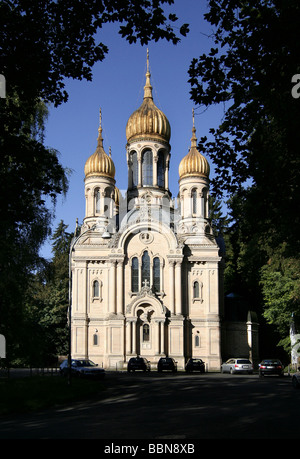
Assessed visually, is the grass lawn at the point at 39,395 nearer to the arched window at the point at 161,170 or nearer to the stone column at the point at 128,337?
the stone column at the point at 128,337

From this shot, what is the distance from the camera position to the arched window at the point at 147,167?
5906cm

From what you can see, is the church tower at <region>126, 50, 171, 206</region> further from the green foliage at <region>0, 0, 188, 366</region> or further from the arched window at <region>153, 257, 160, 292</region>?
the green foliage at <region>0, 0, 188, 366</region>

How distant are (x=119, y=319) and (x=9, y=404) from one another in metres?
31.4

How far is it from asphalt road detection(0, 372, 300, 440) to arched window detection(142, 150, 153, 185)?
38.0 metres

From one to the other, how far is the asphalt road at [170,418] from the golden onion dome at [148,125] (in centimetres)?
4017

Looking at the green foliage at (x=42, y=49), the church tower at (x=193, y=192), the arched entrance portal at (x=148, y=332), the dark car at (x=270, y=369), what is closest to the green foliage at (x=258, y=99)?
the green foliage at (x=42, y=49)

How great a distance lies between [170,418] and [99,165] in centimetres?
4545

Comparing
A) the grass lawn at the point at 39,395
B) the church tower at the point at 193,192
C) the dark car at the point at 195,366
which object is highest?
the church tower at the point at 193,192

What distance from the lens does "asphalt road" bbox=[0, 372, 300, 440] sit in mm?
12289

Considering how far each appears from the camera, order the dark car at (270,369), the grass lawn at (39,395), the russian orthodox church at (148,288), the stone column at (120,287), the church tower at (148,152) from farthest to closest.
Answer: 1. the church tower at (148,152)
2. the stone column at (120,287)
3. the russian orthodox church at (148,288)
4. the dark car at (270,369)
5. the grass lawn at (39,395)

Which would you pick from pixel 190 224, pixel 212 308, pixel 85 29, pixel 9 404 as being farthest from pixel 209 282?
pixel 85 29
